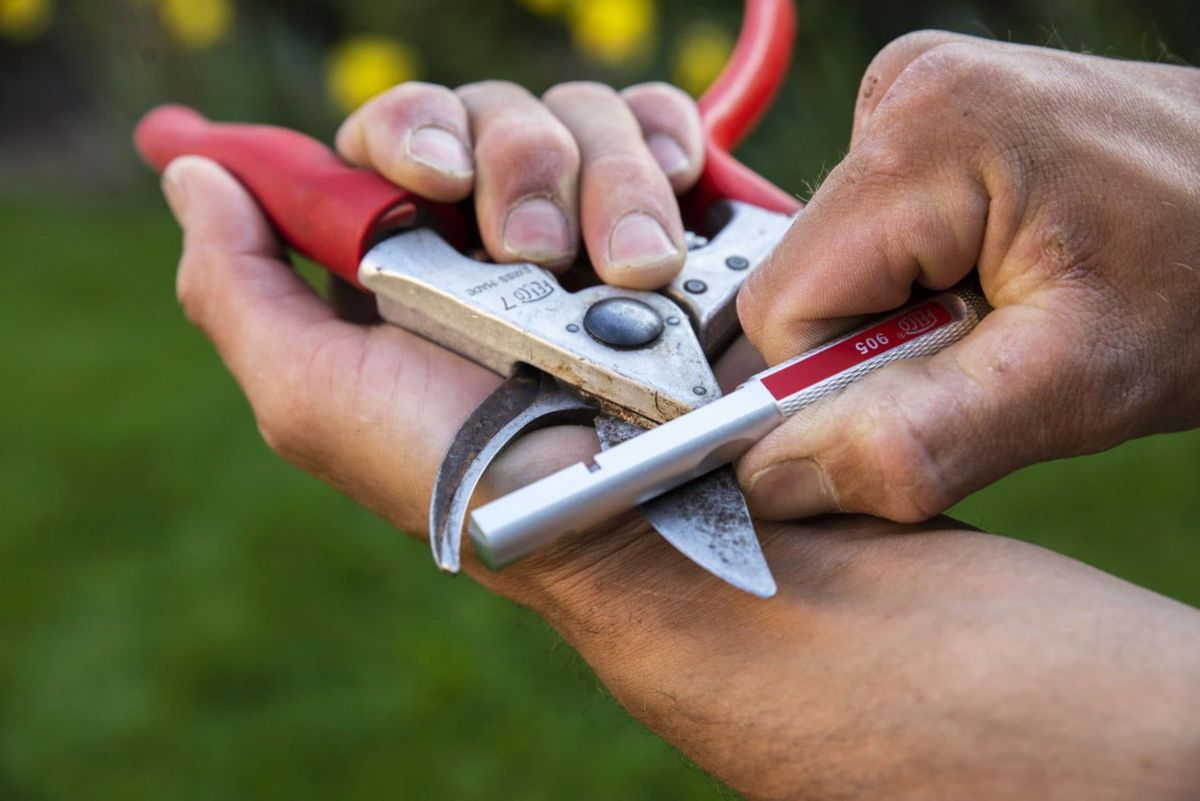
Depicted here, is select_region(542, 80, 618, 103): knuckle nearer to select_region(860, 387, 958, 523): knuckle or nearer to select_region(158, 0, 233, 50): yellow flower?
select_region(860, 387, 958, 523): knuckle

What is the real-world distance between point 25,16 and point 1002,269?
4.05m

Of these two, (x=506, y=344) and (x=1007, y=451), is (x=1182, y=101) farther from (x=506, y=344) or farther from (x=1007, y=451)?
(x=506, y=344)

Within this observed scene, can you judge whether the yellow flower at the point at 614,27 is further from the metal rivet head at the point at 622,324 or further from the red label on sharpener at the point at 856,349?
the red label on sharpener at the point at 856,349

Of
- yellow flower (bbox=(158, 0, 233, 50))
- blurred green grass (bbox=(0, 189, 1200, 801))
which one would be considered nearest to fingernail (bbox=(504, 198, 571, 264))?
blurred green grass (bbox=(0, 189, 1200, 801))

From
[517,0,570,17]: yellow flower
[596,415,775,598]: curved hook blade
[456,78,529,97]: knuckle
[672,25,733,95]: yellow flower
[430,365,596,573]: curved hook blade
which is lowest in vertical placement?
[672,25,733,95]: yellow flower

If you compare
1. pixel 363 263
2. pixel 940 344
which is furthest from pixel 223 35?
pixel 940 344

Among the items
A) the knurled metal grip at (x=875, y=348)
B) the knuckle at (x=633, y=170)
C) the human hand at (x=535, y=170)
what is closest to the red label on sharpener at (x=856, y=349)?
the knurled metal grip at (x=875, y=348)

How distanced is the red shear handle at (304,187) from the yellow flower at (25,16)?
8.31 ft

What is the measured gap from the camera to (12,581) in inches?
119

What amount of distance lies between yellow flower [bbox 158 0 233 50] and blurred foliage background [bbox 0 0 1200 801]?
1 cm

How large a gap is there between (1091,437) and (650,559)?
1.66 ft

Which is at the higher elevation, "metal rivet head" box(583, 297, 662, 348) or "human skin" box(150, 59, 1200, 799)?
"metal rivet head" box(583, 297, 662, 348)

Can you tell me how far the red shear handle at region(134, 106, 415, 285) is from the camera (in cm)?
171

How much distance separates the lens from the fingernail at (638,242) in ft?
5.30
